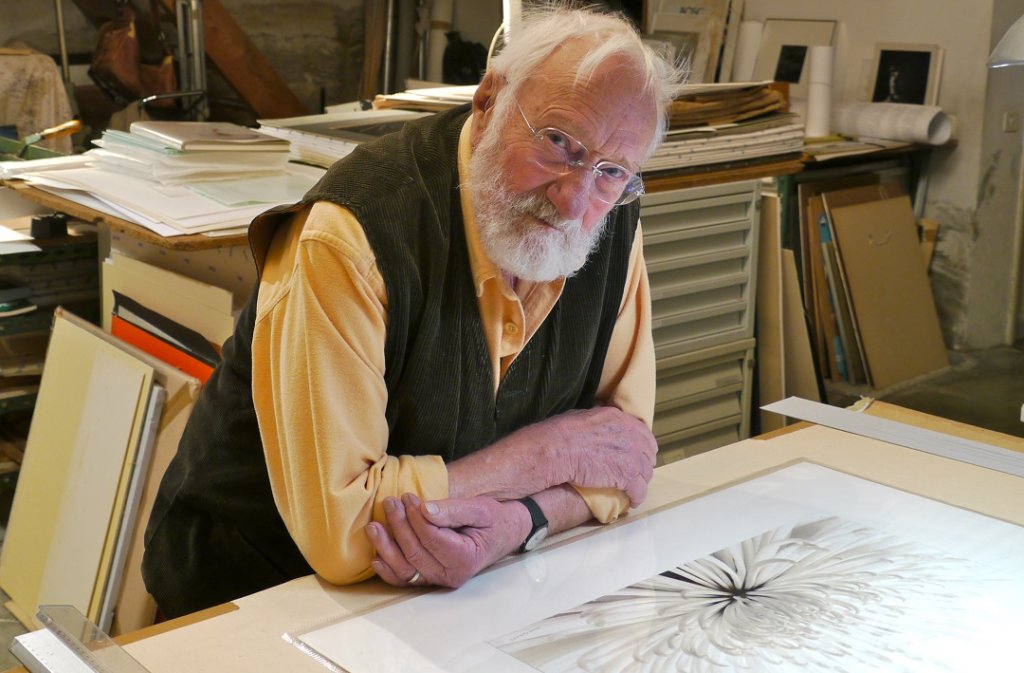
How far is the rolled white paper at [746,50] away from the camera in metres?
5.15

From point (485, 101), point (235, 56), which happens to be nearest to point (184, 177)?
point (485, 101)

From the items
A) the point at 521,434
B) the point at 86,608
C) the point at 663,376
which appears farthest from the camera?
the point at 663,376

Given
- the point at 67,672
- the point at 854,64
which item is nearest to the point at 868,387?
the point at 854,64

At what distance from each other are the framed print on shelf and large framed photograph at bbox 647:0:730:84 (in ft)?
0.70

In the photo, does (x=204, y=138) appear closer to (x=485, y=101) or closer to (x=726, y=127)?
(x=485, y=101)

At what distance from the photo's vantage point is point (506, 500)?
4.64ft

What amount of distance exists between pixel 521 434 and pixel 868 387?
10.9ft

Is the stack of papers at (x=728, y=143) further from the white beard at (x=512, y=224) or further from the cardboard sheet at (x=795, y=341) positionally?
the white beard at (x=512, y=224)

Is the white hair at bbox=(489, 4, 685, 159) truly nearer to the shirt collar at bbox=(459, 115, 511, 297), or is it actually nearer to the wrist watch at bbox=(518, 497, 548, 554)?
the shirt collar at bbox=(459, 115, 511, 297)

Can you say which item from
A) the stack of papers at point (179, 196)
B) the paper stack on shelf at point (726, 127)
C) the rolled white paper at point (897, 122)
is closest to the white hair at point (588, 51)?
the stack of papers at point (179, 196)

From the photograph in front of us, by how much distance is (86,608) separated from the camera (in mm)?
2367

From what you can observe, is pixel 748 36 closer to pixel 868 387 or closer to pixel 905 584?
pixel 868 387

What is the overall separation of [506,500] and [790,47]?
4.11 meters

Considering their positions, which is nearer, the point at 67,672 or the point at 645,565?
the point at 67,672
